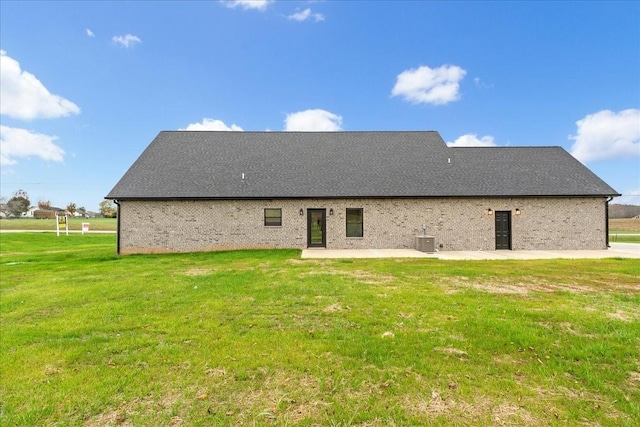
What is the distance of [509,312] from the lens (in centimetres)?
531

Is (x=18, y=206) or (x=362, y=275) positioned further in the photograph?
(x=18, y=206)

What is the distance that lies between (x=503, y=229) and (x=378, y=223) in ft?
21.9

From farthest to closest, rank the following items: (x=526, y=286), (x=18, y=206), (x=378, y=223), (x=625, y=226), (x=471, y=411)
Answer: (x=18, y=206)
(x=625, y=226)
(x=378, y=223)
(x=526, y=286)
(x=471, y=411)

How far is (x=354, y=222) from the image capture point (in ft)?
52.0

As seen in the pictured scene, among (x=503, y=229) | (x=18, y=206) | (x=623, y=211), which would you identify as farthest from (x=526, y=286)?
(x=18, y=206)

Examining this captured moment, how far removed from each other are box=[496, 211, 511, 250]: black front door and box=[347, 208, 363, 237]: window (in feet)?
24.0

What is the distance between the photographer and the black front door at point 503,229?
1568 cm

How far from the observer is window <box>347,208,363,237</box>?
15805mm

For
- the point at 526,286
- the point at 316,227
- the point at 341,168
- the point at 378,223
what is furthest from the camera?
the point at 341,168

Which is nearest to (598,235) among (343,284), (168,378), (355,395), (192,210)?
(343,284)

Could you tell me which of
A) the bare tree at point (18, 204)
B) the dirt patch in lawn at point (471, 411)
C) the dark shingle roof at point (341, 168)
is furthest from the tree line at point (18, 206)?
the dirt patch in lawn at point (471, 411)

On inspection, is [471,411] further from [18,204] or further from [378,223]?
[18,204]

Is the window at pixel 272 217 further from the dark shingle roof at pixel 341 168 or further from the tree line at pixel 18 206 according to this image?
the tree line at pixel 18 206

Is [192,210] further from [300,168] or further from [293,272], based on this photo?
[293,272]
